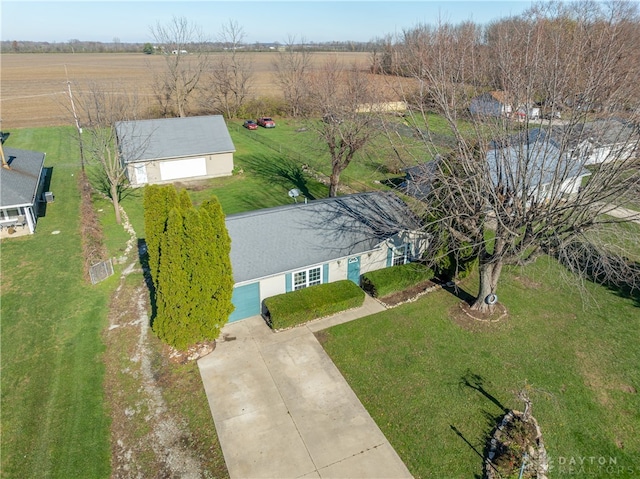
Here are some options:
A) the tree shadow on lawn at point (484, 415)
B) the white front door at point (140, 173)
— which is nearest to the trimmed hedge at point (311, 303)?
the tree shadow on lawn at point (484, 415)

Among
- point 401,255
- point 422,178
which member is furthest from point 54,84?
point 422,178

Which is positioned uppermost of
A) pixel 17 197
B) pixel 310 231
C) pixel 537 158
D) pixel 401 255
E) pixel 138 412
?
pixel 537 158

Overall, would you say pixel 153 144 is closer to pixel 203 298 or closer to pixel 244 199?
pixel 244 199

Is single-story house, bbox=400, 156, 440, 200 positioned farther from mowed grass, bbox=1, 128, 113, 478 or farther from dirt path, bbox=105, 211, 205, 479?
mowed grass, bbox=1, 128, 113, 478

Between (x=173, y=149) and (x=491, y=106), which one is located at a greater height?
(x=491, y=106)

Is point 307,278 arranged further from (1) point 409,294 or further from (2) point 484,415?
(2) point 484,415

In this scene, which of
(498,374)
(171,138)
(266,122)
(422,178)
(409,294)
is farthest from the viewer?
(266,122)

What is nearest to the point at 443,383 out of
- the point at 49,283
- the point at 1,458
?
the point at 1,458
